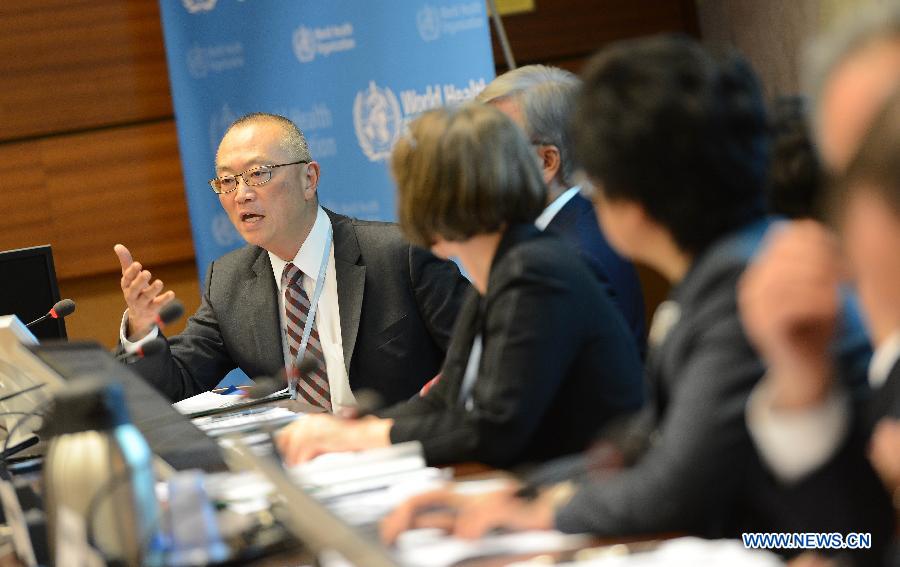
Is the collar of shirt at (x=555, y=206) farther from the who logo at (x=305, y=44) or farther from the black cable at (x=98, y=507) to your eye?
the who logo at (x=305, y=44)

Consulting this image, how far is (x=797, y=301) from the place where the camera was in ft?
3.40

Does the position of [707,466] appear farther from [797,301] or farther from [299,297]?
[299,297]

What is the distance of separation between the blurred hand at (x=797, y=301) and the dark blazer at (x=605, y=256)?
1.63 meters

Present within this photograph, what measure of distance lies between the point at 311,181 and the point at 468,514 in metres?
2.17

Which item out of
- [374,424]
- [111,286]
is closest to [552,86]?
[374,424]

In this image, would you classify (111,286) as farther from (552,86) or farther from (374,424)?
(374,424)

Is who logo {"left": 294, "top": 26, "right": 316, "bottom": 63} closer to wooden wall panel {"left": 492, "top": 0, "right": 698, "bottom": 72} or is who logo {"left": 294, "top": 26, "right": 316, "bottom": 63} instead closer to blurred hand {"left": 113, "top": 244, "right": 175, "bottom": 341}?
wooden wall panel {"left": 492, "top": 0, "right": 698, "bottom": 72}

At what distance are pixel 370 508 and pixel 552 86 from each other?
5.54ft

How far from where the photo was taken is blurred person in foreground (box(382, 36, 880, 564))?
1366 millimetres

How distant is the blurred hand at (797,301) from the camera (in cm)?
103

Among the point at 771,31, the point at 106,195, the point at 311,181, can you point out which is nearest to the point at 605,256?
the point at 311,181

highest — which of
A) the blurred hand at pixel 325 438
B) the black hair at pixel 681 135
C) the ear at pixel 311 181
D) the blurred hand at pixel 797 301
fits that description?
the black hair at pixel 681 135

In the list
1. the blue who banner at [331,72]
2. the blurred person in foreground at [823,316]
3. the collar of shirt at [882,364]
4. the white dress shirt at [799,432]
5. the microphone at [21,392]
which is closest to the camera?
the blurred person in foreground at [823,316]

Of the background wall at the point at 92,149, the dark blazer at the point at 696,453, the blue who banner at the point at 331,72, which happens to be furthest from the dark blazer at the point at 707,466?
the background wall at the point at 92,149
